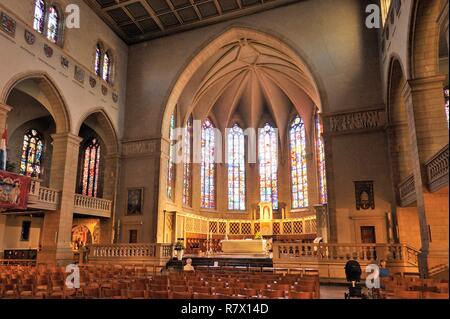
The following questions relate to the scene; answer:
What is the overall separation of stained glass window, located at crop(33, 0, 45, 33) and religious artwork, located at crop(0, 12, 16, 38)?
140 cm

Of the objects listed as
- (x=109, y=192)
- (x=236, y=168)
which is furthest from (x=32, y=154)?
(x=236, y=168)

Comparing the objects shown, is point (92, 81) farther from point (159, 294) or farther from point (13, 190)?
point (159, 294)

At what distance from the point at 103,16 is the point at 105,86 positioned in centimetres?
395

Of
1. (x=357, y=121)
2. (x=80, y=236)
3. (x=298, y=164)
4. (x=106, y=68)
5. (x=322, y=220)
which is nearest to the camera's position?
(x=357, y=121)

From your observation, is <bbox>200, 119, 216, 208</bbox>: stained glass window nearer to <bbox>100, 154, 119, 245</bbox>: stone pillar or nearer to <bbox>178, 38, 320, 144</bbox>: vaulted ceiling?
<bbox>178, 38, 320, 144</bbox>: vaulted ceiling

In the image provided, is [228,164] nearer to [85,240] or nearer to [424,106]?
[85,240]

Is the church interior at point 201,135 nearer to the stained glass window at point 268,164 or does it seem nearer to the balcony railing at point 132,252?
the balcony railing at point 132,252

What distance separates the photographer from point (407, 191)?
1390 centimetres

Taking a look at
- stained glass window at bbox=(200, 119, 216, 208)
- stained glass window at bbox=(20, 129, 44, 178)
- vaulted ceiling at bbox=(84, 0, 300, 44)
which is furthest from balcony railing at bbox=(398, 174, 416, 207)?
stained glass window at bbox=(20, 129, 44, 178)

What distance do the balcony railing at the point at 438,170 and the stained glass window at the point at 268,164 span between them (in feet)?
61.7

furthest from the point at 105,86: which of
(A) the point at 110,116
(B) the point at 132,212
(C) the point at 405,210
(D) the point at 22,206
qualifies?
(C) the point at 405,210

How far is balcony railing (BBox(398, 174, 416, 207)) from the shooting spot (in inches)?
513

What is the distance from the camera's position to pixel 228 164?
3036 cm

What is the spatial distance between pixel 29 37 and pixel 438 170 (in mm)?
16160
